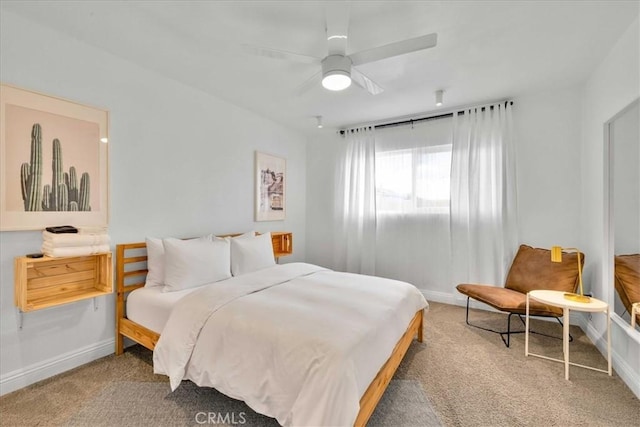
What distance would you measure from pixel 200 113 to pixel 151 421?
2.87 meters

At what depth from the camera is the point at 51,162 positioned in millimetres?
2168

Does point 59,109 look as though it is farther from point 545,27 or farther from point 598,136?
point 598,136

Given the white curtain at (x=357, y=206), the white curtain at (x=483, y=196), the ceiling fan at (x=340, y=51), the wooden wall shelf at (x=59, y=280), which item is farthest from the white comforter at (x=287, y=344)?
the white curtain at (x=357, y=206)

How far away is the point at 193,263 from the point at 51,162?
1.29 m

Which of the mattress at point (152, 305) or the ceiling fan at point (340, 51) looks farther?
the mattress at point (152, 305)

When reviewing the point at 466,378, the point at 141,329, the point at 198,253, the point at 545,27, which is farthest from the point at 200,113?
the point at 466,378

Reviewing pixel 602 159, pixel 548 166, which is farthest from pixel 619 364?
pixel 548 166

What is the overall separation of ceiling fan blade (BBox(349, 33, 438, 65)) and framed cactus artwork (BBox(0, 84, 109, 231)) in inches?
87.6

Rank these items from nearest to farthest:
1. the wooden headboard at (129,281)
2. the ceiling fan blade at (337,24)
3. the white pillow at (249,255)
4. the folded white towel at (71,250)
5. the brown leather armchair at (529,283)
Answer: the ceiling fan blade at (337,24)
the folded white towel at (71,250)
the wooden headboard at (129,281)
the brown leather armchair at (529,283)
the white pillow at (249,255)

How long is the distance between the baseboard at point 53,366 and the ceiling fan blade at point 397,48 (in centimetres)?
315

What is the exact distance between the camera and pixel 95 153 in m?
2.41

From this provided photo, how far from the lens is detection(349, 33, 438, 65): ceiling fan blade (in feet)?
5.82

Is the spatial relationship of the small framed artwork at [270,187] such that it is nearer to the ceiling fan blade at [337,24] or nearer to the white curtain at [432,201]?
the white curtain at [432,201]

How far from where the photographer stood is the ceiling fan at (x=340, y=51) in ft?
5.91
